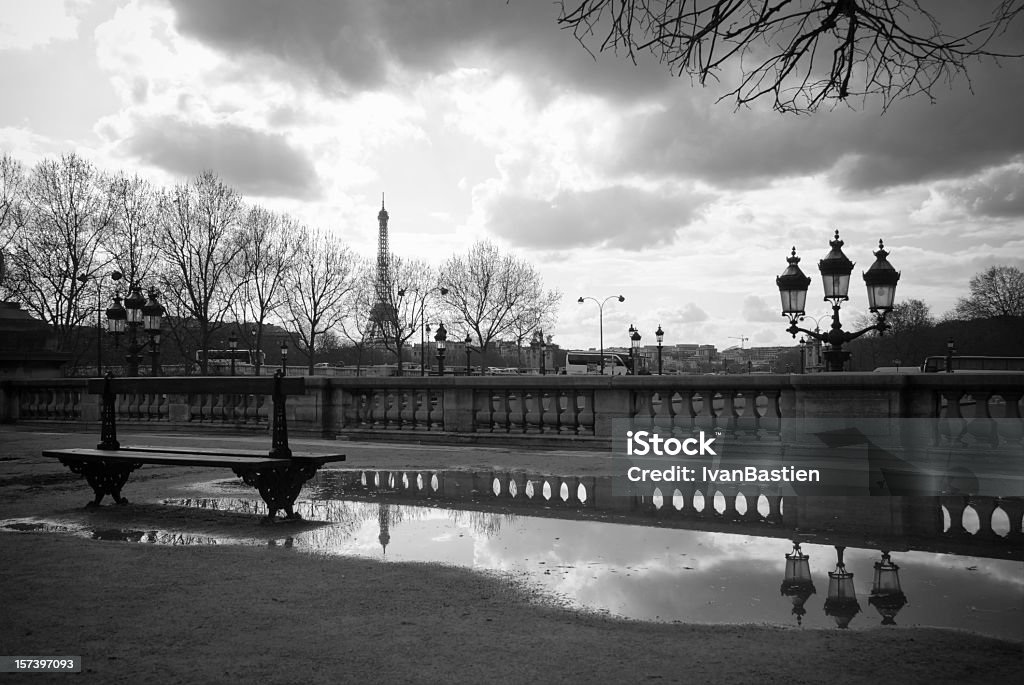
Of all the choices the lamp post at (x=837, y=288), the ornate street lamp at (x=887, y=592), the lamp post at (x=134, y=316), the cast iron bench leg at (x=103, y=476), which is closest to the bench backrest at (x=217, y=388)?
the cast iron bench leg at (x=103, y=476)

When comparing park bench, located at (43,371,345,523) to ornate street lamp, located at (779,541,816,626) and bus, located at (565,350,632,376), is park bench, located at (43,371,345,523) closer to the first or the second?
ornate street lamp, located at (779,541,816,626)

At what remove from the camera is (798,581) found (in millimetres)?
5230

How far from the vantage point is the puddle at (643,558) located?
4590mm

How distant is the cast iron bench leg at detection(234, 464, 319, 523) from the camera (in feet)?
25.0

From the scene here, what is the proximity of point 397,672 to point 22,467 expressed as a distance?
1118 cm

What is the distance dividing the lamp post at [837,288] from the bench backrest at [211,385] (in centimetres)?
1233

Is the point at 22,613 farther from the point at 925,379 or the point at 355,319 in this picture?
the point at 355,319

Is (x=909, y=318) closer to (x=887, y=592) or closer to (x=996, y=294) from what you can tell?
(x=996, y=294)

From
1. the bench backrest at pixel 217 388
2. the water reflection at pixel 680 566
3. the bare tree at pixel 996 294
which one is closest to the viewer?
the water reflection at pixel 680 566

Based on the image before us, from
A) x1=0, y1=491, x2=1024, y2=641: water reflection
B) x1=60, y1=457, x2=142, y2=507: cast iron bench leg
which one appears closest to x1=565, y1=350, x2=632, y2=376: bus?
x1=60, y1=457, x2=142, y2=507: cast iron bench leg

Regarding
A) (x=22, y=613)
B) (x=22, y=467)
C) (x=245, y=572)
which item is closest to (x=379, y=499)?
(x=245, y=572)

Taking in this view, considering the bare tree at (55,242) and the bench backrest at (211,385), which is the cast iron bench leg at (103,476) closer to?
the bench backrest at (211,385)

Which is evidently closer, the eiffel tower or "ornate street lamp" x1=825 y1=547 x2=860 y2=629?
"ornate street lamp" x1=825 y1=547 x2=860 y2=629

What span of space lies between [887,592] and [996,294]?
380 feet
